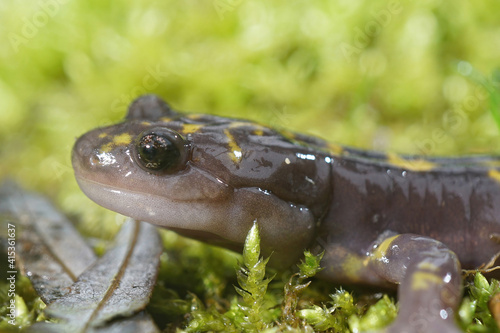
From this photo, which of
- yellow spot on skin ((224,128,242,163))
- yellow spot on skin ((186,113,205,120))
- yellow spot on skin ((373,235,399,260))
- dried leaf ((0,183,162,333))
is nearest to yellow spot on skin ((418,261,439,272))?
yellow spot on skin ((373,235,399,260))

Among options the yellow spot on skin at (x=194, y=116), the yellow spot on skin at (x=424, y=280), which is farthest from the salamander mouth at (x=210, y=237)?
the yellow spot on skin at (x=424, y=280)

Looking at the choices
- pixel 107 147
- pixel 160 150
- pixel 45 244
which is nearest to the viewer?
pixel 160 150

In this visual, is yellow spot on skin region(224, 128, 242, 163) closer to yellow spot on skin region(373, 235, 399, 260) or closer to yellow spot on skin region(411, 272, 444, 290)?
yellow spot on skin region(373, 235, 399, 260)

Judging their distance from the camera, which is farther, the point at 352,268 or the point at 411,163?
the point at 411,163

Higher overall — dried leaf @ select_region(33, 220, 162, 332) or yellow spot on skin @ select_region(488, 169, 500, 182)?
yellow spot on skin @ select_region(488, 169, 500, 182)

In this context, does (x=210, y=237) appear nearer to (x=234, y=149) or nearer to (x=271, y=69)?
(x=234, y=149)

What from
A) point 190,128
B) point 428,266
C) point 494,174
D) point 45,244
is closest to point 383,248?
point 428,266
